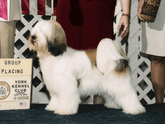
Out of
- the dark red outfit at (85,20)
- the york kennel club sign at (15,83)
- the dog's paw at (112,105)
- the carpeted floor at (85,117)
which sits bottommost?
the dog's paw at (112,105)

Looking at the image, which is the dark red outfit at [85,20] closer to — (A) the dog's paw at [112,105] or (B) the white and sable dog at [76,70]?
(B) the white and sable dog at [76,70]

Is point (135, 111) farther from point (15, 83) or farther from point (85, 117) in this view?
point (15, 83)

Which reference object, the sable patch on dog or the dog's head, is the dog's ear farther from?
the sable patch on dog

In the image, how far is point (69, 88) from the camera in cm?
171

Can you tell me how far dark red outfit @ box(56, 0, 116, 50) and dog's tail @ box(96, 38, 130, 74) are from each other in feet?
1.00

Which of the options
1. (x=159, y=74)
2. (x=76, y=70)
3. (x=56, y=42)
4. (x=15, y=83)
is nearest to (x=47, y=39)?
(x=56, y=42)

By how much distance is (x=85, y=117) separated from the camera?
171 centimetres

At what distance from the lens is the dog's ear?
171cm

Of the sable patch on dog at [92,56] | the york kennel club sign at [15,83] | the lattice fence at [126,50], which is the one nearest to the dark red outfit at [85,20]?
the sable patch on dog at [92,56]

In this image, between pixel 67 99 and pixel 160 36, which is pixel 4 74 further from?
pixel 160 36

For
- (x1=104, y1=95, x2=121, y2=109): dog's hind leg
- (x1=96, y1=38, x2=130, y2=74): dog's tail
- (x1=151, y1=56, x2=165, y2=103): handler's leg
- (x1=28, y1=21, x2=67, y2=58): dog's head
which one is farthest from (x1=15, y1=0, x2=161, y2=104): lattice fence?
(x1=28, y1=21, x2=67, y2=58): dog's head

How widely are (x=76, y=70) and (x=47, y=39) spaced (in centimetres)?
33

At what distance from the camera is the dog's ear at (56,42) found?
5.61 ft

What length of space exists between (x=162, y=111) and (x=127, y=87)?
16.1 inches
